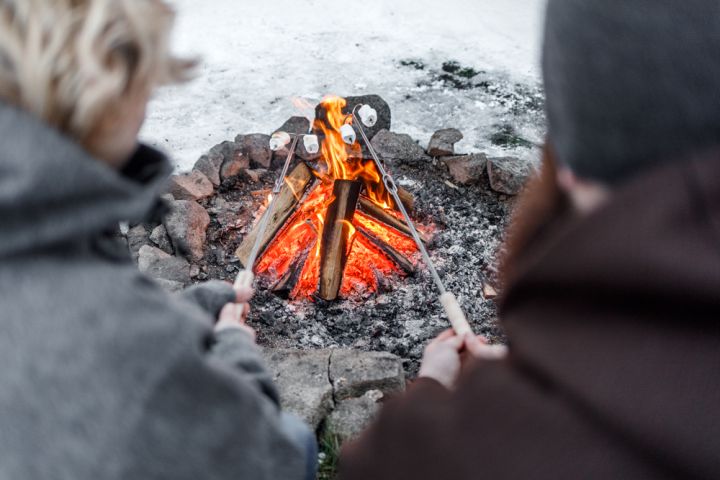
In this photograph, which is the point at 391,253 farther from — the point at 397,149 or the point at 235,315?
the point at 235,315

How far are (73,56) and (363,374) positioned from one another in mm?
1534

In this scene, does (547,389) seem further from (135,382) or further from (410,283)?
(410,283)

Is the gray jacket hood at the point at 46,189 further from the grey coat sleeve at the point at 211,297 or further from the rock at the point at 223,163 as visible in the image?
the rock at the point at 223,163

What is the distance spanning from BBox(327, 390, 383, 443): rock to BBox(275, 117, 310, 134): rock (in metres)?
1.76

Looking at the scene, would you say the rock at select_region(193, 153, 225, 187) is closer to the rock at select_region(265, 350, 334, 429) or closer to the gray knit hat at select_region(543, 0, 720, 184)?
the rock at select_region(265, 350, 334, 429)

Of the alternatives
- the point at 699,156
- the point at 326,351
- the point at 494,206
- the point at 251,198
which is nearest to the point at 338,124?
the point at 251,198

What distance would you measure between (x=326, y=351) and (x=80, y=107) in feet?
5.09

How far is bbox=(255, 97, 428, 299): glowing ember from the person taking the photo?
2.73 meters

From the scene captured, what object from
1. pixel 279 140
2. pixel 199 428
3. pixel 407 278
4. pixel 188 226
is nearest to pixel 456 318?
pixel 199 428

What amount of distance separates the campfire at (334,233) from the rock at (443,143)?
18.5 inches

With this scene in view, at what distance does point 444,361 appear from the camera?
1253 millimetres

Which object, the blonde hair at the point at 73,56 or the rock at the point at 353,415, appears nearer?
the blonde hair at the point at 73,56

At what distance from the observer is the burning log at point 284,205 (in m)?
2.74

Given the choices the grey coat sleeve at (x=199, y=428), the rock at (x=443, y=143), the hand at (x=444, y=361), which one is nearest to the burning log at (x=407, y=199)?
the rock at (x=443, y=143)
